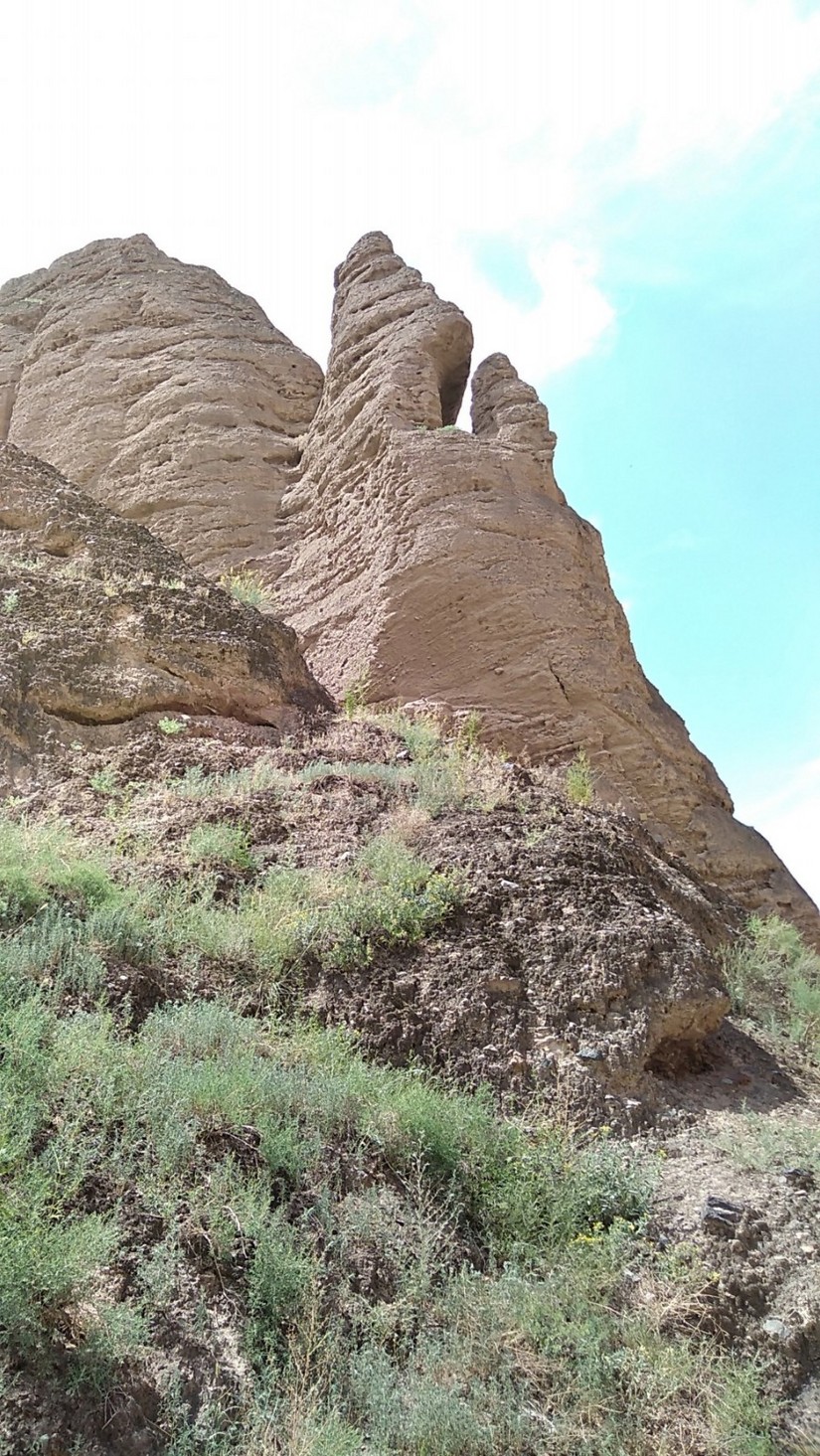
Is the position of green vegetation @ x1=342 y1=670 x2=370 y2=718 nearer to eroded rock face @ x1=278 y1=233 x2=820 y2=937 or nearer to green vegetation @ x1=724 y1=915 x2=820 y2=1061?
eroded rock face @ x1=278 y1=233 x2=820 y2=937

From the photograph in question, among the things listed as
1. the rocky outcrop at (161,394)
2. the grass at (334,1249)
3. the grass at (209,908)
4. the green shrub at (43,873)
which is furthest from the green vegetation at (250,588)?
the grass at (334,1249)

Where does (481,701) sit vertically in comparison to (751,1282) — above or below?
above

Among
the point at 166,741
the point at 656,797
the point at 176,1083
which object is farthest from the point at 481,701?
the point at 176,1083

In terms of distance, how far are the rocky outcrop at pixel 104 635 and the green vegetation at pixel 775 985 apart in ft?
13.2

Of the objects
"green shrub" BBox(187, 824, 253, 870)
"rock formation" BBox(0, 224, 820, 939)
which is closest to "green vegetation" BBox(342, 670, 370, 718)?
"rock formation" BBox(0, 224, 820, 939)

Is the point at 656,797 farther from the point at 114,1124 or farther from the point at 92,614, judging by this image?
the point at 114,1124

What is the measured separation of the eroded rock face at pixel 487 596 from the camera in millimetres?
10508

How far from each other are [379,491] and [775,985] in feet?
24.3

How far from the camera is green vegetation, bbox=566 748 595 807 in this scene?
28.0ft

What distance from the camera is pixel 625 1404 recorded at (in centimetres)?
343

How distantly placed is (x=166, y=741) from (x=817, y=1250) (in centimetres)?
523

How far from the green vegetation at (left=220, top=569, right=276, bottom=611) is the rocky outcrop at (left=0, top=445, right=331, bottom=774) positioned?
2468mm

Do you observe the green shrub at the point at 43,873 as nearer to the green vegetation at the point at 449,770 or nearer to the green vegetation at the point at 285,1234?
the green vegetation at the point at 285,1234

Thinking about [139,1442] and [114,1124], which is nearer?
[139,1442]
